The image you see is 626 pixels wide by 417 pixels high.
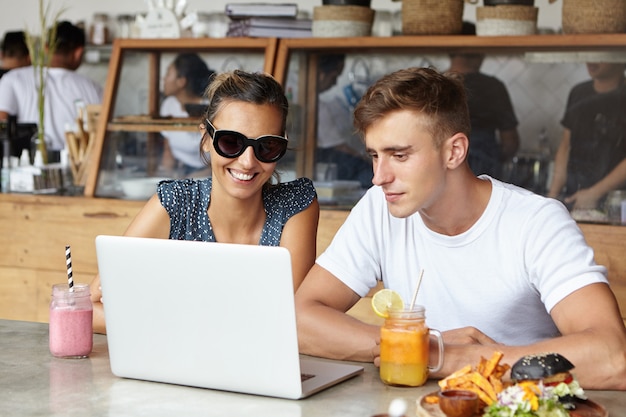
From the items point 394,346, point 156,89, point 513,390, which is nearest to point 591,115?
point 156,89

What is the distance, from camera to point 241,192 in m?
2.50

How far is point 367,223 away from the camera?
2357 millimetres

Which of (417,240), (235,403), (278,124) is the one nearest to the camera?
(235,403)

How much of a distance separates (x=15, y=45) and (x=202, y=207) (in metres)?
3.99

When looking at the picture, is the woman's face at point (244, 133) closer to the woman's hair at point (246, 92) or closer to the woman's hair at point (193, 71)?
the woman's hair at point (246, 92)

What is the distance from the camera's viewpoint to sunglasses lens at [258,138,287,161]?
2.45 metres

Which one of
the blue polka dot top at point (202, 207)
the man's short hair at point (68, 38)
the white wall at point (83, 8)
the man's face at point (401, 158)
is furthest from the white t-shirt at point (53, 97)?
the man's face at point (401, 158)

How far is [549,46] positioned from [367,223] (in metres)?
1.56

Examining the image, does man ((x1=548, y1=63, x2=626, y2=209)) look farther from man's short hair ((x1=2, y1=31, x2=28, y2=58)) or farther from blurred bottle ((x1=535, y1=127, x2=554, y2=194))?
man's short hair ((x1=2, y1=31, x2=28, y2=58))

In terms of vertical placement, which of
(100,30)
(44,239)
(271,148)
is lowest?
(44,239)

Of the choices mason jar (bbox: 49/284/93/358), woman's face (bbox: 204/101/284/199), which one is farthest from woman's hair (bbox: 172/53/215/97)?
mason jar (bbox: 49/284/93/358)

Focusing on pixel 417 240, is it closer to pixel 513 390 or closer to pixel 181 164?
pixel 513 390

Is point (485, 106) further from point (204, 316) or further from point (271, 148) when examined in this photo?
point (204, 316)

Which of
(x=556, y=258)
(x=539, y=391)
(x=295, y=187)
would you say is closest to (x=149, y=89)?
(x=295, y=187)
